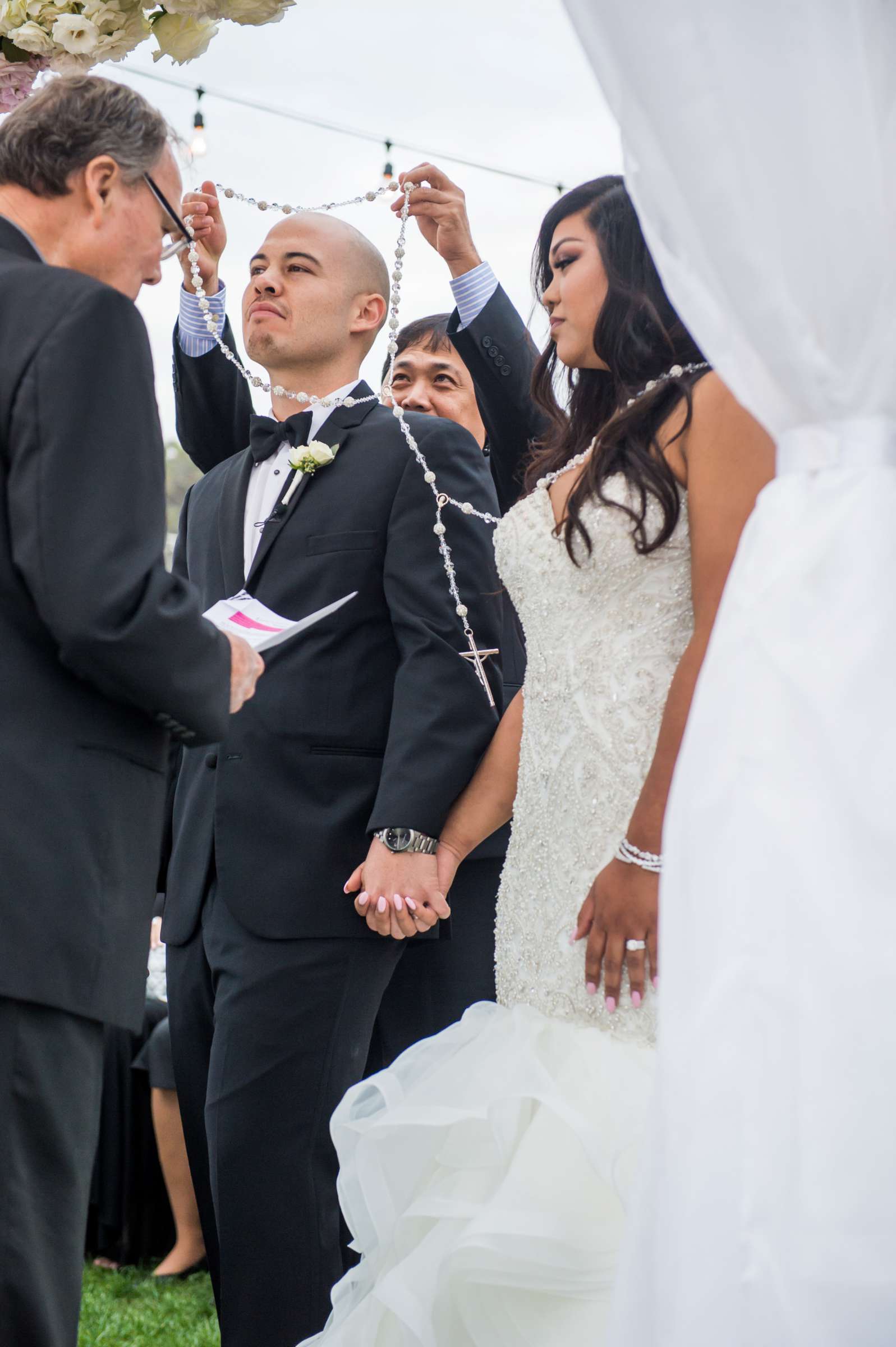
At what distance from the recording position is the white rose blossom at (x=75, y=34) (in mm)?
2449

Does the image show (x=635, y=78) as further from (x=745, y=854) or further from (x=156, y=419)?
(x=745, y=854)

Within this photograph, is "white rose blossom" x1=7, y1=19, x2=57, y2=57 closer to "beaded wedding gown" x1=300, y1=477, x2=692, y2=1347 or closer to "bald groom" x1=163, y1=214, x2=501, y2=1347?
"bald groom" x1=163, y1=214, x2=501, y2=1347

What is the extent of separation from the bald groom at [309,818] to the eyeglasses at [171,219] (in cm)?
65

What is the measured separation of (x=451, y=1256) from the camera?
1.72 metres

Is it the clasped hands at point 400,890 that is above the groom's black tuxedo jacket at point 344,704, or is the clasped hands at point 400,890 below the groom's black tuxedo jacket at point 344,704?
below

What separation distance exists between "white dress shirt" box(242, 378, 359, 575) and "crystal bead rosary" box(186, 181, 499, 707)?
60 millimetres

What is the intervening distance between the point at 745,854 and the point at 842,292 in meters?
0.62

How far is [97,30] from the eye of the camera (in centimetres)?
247

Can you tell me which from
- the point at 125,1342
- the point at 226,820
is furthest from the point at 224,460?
the point at 125,1342

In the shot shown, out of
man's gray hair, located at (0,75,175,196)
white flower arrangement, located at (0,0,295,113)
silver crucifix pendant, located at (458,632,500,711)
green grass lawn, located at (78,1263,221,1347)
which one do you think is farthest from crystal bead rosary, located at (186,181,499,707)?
green grass lawn, located at (78,1263,221,1347)

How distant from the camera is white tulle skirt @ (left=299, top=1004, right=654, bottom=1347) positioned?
1.70m

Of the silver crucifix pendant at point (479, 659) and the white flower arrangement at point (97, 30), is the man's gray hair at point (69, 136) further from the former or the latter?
the silver crucifix pendant at point (479, 659)

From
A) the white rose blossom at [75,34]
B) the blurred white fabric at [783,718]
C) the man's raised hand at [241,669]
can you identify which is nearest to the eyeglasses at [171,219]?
the white rose blossom at [75,34]

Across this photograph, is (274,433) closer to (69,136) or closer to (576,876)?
(69,136)
